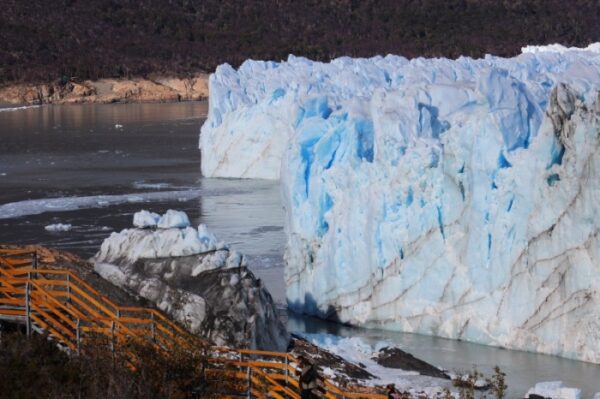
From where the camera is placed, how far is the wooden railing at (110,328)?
901 cm

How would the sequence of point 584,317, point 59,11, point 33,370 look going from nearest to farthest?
point 33,370 → point 584,317 → point 59,11

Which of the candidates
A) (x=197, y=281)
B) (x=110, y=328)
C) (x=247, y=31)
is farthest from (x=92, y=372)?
(x=247, y=31)

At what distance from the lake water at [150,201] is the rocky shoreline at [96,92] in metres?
21.7

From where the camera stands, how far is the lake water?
14047mm

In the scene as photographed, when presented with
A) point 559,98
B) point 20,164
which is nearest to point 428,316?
point 559,98

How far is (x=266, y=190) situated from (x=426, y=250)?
40.3 feet

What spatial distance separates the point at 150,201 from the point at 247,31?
5966cm

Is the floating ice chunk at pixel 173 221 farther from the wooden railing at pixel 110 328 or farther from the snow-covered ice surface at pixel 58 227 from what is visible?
the snow-covered ice surface at pixel 58 227

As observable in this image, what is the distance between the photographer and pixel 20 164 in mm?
33406

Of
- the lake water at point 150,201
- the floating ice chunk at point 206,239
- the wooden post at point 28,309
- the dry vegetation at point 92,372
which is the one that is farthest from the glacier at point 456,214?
the wooden post at point 28,309

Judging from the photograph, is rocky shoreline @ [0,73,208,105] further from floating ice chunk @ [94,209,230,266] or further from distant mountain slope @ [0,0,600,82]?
floating ice chunk @ [94,209,230,266]

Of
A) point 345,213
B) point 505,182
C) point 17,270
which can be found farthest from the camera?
point 345,213

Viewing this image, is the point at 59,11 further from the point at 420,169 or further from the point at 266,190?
the point at 420,169

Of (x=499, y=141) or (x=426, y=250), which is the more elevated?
(x=499, y=141)
